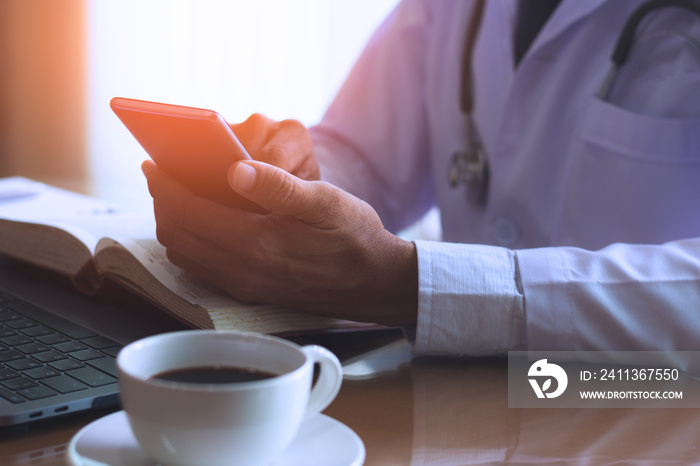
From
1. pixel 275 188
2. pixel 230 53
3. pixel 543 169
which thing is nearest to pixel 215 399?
pixel 275 188

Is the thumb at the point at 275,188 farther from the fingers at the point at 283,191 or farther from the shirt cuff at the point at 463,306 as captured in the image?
the shirt cuff at the point at 463,306

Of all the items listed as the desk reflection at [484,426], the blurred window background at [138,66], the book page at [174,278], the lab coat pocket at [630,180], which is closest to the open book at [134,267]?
the book page at [174,278]

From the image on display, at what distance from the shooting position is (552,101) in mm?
1143

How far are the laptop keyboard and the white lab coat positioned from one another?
0.96 feet

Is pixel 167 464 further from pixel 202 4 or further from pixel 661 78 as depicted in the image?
pixel 202 4

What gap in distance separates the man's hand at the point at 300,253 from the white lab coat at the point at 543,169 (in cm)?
4

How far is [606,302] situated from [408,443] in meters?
0.29

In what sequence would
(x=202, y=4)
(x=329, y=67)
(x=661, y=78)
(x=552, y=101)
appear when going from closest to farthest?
(x=661, y=78) < (x=552, y=101) < (x=329, y=67) < (x=202, y=4)

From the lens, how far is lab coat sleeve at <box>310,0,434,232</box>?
1435mm

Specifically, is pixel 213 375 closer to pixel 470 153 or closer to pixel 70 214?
pixel 70 214

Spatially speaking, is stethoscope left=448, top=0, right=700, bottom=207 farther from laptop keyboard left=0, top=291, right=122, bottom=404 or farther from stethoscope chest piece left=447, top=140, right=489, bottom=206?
laptop keyboard left=0, top=291, right=122, bottom=404

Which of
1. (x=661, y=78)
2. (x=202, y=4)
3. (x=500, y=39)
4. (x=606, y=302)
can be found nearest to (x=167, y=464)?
(x=606, y=302)

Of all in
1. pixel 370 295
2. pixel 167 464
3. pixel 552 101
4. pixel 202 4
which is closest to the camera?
pixel 167 464

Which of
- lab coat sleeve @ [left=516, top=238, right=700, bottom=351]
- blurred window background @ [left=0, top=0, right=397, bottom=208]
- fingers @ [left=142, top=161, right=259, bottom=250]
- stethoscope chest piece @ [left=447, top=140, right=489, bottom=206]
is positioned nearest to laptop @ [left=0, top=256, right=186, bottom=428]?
fingers @ [left=142, top=161, right=259, bottom=250]
